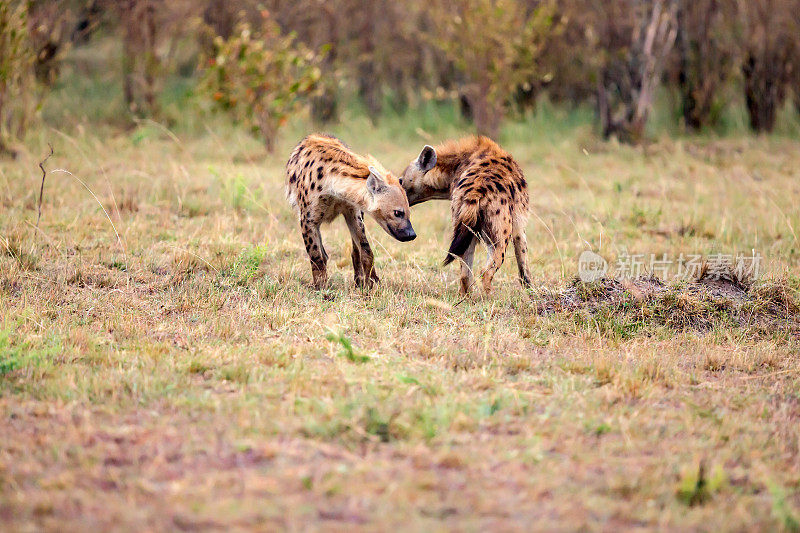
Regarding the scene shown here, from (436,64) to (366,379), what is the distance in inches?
371

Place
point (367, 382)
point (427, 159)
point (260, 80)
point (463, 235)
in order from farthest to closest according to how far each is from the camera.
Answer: point (260, 80), point (427, 159), point (463, 235), point (367, 382)

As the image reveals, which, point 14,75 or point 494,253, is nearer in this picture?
point 494,253

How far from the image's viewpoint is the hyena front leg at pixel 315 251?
5.13 meters

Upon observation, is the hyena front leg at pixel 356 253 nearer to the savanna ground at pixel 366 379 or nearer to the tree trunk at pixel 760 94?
the savanna ground at pixel 366 379

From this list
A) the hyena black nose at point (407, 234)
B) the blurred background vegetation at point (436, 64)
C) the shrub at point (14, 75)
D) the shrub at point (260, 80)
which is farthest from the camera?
the blurred background vegetation at point (436, 64)

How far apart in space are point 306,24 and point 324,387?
8.87 m

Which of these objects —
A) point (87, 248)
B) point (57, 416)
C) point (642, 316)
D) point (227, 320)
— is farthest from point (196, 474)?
point (87, 248)

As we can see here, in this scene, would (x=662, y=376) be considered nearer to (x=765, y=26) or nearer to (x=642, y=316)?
(x=642, y=316)

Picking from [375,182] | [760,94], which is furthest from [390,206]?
[760,94]

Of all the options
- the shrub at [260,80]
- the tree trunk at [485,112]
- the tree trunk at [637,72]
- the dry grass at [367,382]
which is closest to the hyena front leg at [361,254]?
the dry grass at [367,382]

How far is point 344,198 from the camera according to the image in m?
5.00

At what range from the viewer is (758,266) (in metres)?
5.60

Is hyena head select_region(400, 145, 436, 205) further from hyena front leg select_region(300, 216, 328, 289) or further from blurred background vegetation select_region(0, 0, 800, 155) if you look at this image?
blurred background vegetation select_region(0, 0, 800, 155)

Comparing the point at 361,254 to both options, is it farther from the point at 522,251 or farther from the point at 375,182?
the point at 522,251
